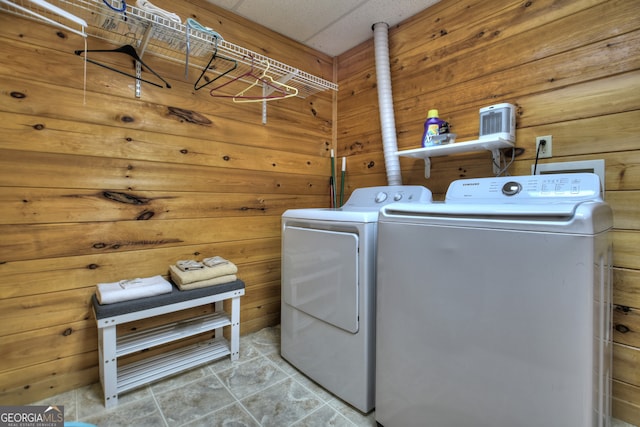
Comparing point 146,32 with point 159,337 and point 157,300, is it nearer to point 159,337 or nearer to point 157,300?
point 157,300

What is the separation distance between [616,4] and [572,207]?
116 centimetres

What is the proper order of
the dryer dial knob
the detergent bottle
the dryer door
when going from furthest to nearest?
the detergent bottle < the dryer door < the dryer dial knob

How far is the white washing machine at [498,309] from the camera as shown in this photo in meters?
0.81

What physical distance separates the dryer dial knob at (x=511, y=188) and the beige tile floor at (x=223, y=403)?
1091 millimetres

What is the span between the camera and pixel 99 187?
154cm

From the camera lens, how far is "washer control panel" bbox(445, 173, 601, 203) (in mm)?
1135

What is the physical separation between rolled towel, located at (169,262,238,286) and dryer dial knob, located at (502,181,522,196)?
1449 millimetres

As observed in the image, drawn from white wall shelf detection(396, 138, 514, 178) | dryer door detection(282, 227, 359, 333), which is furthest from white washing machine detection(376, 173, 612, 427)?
white wall shelf detection(396, 138, 514, 178)

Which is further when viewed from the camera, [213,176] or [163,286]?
[213,176]

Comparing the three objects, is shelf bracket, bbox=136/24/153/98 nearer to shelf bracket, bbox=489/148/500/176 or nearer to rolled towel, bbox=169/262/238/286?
rolled towel, bbox=169/262/238/286

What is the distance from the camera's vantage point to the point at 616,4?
1.29 meters

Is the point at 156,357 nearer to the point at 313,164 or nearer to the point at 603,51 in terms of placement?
the point at 313,164

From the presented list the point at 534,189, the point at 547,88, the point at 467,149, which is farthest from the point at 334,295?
the point at 547,88

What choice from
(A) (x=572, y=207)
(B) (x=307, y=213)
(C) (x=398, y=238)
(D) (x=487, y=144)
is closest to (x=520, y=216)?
(A) (x=572, y=207)
